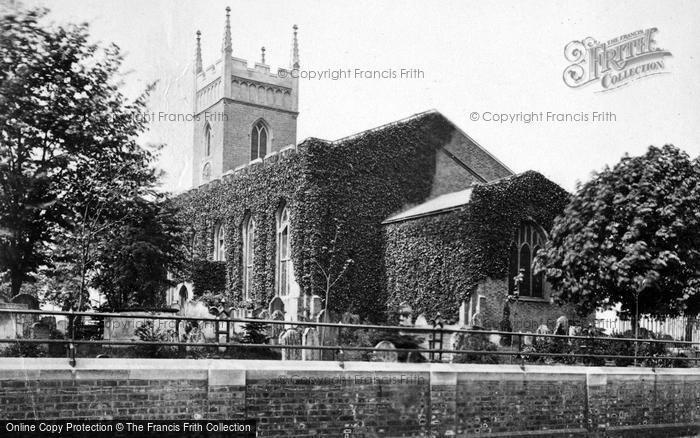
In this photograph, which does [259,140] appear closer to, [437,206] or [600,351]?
[437,206]

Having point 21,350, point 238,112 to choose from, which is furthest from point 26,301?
point 238,112

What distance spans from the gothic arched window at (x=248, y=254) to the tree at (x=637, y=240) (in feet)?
54.1

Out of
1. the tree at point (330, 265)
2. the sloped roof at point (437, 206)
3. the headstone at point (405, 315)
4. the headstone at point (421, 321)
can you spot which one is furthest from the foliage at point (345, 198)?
the headstone at point (421, 321)

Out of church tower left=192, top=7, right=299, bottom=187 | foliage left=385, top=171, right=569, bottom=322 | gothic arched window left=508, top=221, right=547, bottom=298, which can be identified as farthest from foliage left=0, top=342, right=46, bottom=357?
church tower left=192, top=7, right=299, bottom=187

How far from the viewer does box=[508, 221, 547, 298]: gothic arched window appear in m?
Result: 28.5

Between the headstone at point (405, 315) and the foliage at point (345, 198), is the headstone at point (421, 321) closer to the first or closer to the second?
the headstone at point (405, 315)

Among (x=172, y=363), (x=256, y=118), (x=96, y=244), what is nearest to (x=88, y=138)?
(x=96, y=244)

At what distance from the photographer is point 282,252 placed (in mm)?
32875

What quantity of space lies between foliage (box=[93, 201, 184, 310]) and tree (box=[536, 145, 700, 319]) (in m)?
13.7

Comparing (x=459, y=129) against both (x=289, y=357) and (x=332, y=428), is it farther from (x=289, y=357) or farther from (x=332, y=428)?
(x=332, y=428)

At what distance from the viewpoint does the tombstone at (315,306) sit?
29.1 metres

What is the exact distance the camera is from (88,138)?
1766 centimetres

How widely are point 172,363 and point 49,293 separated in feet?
71.5

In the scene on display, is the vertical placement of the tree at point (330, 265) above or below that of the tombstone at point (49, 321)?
above
